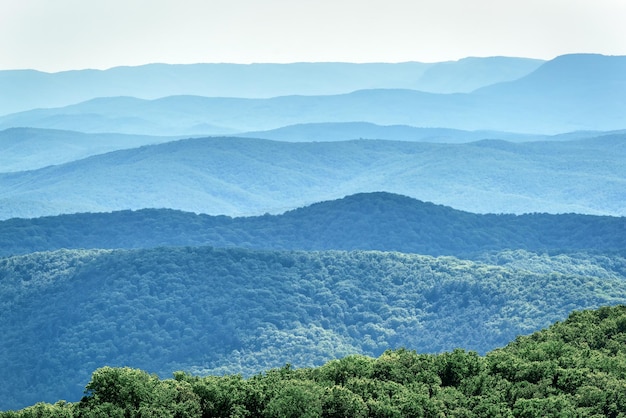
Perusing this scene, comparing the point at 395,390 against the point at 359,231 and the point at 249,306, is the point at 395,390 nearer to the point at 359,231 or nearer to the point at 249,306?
the point at 249,306

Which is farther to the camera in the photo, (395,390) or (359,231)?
(359,231)

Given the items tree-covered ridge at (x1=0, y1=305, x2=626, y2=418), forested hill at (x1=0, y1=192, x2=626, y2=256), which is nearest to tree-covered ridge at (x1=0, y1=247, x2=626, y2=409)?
forested hill at (x1=0, y1=192, x2=626, y2=256)

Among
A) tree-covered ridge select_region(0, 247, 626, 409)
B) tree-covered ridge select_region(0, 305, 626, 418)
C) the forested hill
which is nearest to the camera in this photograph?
tree-covered ridge select_region(0, 305, 626, 418)

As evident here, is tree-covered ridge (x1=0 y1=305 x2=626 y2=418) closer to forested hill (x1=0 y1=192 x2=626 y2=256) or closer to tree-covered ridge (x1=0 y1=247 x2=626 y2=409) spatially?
tree-covered ridge (x1=0 y1=247 x2=626 y2=409)

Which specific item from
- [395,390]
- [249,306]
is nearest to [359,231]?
[249,306]

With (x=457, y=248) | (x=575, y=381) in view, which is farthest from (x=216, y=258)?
(x=575, y=381)

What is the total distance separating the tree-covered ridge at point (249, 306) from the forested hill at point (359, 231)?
27865 mm

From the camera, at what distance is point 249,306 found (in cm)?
13200

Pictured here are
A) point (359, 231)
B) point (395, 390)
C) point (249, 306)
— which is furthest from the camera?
point (359, 231)

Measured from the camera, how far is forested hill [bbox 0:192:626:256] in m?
178

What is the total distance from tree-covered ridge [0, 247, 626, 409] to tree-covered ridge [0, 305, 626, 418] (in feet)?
248

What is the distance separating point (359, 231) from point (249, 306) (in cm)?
5631

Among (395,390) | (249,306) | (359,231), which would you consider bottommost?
(359,231)

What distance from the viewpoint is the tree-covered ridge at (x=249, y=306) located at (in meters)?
120
